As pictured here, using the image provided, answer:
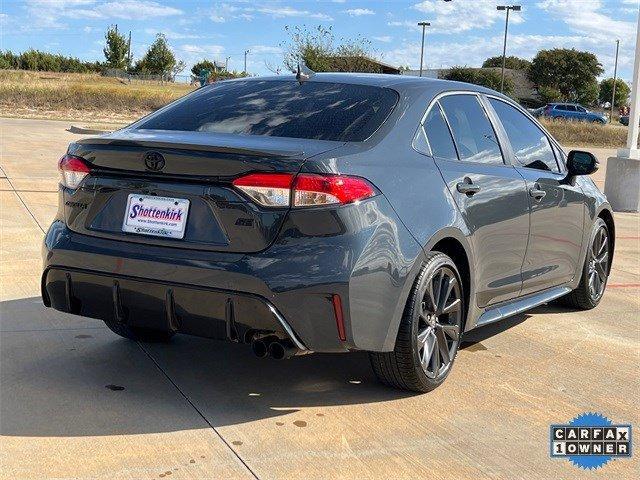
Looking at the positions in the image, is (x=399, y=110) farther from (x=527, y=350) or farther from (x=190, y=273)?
(x=527, y=350)

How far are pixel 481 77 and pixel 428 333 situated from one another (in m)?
76.0

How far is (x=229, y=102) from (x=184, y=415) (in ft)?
5.47

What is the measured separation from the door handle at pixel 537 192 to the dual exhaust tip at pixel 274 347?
2.13m

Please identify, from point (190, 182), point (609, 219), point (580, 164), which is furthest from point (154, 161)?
point (609, 219)

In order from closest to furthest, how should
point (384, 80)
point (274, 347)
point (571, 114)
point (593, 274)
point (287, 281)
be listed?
point (287, 281) → point (274, 347) → point (384, 80) → point (593, 274) → point (571, 114)

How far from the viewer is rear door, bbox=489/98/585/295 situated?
5.35 m

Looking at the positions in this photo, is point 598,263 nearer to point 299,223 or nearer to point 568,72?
point 299,223

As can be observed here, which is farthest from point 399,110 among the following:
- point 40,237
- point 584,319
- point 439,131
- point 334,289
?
point 40,237

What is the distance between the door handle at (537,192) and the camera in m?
5.28

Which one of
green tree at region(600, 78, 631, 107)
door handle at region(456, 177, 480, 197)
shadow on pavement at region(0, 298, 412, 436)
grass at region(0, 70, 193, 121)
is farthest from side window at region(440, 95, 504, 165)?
green tree at region(600, 78, 631, 107)

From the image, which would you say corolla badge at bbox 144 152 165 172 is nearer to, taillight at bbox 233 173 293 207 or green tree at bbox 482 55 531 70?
taillight at bbox 233 173 293 207

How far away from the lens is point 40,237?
8227 mm

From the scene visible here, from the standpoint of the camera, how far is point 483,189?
4.76 metres

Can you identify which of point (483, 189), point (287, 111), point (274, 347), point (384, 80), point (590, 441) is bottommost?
point (590, 441)
